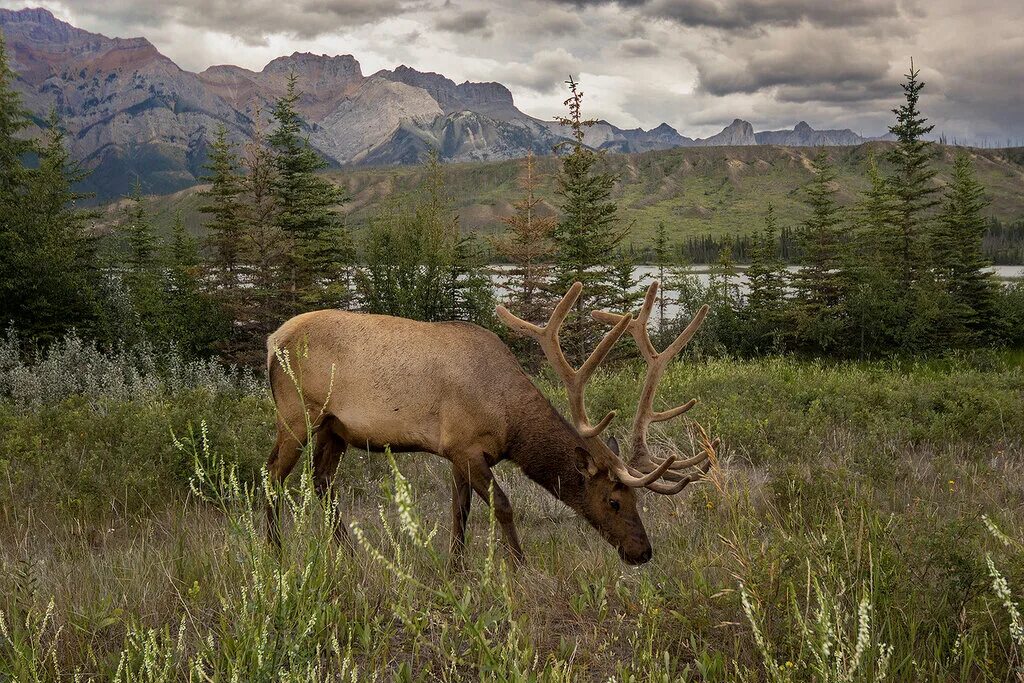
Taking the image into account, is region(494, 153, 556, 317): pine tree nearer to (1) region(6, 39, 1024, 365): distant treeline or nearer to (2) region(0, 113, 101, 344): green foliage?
(1) region(6, 39, 1024, 365): distant treeline

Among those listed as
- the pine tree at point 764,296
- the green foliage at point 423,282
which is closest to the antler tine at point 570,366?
the green foliage at point 423,282

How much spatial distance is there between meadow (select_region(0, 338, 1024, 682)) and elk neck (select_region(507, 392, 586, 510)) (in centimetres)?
38

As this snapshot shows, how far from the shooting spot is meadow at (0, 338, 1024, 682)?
2.23 m

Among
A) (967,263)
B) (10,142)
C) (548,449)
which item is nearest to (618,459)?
(548,449)

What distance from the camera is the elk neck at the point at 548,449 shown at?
423 centimetres

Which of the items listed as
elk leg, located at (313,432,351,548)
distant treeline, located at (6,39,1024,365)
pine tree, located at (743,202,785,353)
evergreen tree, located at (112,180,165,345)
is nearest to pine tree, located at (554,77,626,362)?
distant treeline, located at (6,39,1024,365)

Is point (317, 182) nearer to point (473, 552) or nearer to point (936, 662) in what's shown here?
point (473, 552)

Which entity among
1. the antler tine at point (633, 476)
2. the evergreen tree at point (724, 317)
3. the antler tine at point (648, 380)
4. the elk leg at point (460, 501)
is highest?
the antler tine at point (648, 380)

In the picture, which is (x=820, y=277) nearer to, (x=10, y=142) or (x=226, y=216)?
(x=226, y=216)

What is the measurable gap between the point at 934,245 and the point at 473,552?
110ft

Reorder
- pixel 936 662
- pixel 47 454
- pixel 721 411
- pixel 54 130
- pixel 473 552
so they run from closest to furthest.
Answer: pixel 936 662 < pixel 473 552 < pixel 47 454 < pixel 721 411 < pixel 54 130

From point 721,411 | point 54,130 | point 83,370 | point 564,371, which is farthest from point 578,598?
point 54,130

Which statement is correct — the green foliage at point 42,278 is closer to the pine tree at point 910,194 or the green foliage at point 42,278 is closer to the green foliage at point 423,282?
the green foliage at point 423,282

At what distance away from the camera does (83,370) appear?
1252 cm
